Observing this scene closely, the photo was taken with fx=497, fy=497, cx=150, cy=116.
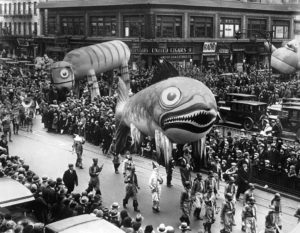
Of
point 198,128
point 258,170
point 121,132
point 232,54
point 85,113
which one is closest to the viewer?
point 198,128

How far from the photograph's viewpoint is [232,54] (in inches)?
2078

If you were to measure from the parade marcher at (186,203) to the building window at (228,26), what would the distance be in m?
39.3

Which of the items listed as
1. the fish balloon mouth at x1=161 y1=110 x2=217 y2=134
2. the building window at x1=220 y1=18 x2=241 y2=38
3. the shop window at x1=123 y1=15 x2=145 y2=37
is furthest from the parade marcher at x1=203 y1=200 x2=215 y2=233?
the building window at x1=220 y1=18 x2=241 y2=38

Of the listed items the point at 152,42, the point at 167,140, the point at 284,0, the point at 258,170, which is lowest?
the point at 258,170

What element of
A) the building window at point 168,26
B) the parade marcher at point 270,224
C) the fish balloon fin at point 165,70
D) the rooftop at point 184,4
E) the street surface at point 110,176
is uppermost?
the rooftop at point 184,4

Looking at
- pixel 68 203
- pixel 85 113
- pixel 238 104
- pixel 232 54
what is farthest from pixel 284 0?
pixel 68 203

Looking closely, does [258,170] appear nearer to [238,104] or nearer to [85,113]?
[238,104]

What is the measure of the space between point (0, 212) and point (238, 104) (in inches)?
686

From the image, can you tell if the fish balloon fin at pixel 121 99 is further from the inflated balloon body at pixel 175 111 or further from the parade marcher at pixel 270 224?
the parade marcher at pixel 270 224

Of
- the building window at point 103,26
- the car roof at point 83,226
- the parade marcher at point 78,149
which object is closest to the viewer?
the car roof at point 83,226

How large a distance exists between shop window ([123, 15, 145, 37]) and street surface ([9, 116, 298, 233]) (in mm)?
21126

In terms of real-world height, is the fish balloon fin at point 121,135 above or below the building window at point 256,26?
below

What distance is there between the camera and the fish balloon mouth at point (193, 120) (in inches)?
650

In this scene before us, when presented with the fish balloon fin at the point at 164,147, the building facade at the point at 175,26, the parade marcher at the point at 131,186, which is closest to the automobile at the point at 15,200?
the parade marcher at the point at 131,186
